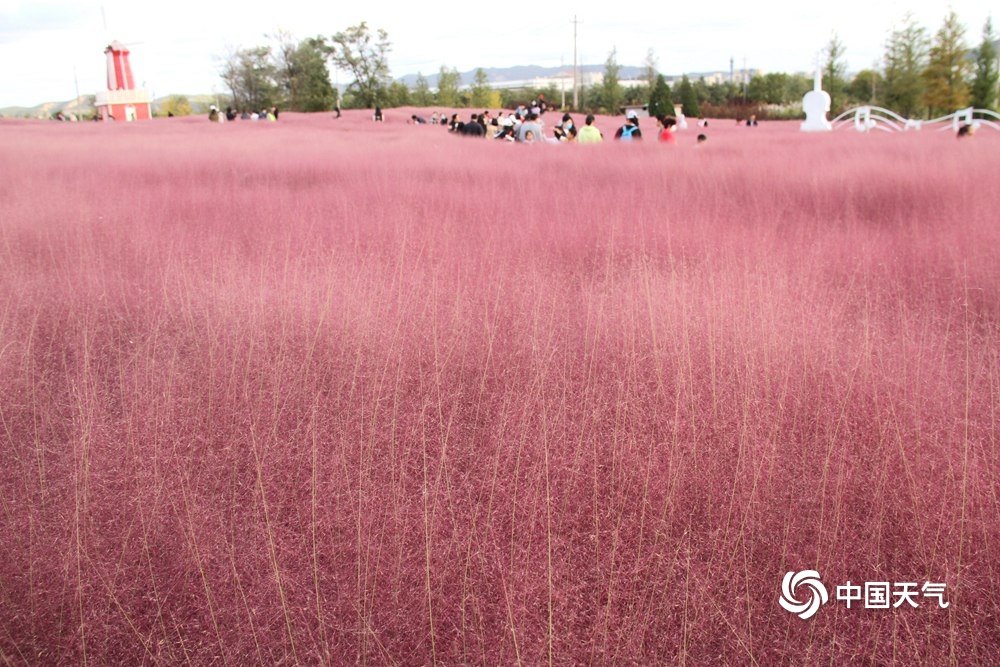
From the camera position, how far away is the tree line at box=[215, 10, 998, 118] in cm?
4122

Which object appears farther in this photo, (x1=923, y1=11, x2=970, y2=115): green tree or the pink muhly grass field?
(x1=923, y1=11, x2=970, y2=115): green tree

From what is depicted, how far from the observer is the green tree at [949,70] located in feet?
133

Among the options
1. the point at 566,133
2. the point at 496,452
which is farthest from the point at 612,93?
the point at 496,452

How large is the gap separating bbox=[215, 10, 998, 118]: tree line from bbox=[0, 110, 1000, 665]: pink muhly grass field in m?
41.6

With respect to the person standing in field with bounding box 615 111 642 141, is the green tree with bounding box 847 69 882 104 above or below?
above

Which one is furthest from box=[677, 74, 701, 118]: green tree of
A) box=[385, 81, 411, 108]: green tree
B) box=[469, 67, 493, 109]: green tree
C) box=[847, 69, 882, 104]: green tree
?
box=[385, 81, 411, 108]: green tree

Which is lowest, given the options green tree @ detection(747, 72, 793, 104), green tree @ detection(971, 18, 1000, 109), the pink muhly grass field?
the pink muhly grass field

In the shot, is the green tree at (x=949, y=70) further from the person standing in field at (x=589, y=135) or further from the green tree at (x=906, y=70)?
the person standing in field at (x=589, y=135)

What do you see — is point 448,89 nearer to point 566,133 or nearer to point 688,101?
point 688,101

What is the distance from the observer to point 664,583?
7.77 feet

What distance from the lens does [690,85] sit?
56.3m

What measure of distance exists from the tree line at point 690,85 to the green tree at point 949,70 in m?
0.06

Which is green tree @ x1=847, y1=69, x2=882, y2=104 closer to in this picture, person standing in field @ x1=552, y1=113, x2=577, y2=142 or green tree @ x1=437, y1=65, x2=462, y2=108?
green tree @ x1=437, y1=65, x2=462, y2=108

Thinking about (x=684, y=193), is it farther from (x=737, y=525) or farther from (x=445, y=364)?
(x=737, y=525)
